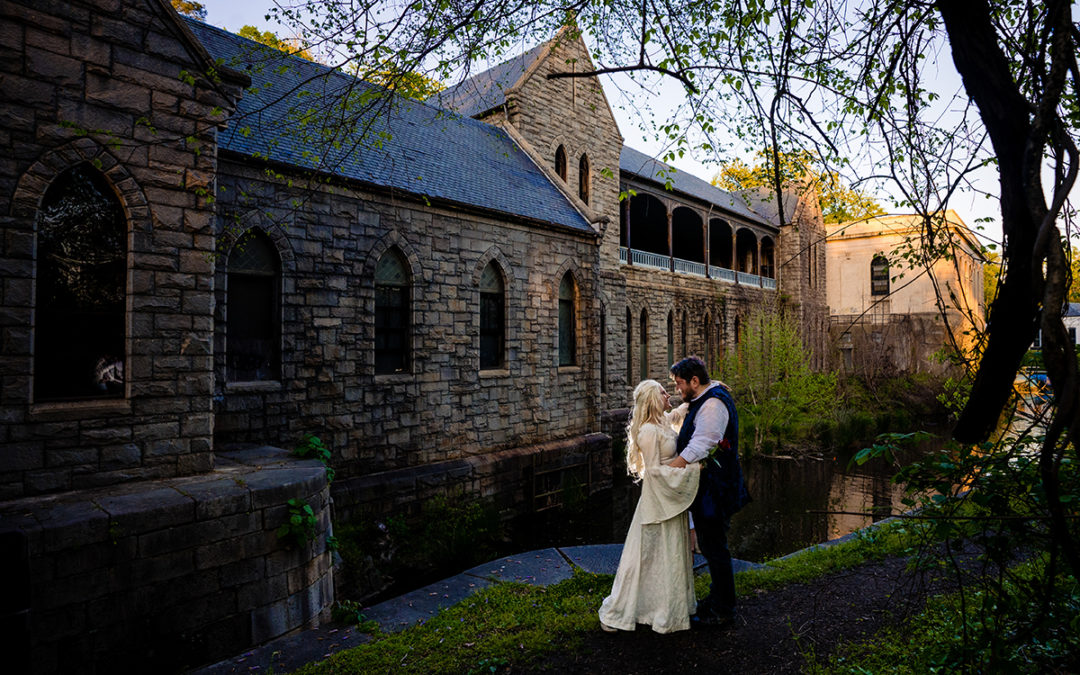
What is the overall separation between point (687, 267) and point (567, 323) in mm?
9027

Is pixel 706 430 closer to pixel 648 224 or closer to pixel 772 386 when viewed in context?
pixel 772 386

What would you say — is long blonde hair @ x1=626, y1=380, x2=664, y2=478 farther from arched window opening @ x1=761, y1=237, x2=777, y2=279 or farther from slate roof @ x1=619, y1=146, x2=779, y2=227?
arched window opening @ x1=761, y1=237, x2=777, y2=279

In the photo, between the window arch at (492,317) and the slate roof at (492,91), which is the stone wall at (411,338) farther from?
the slate roof at (492,91)

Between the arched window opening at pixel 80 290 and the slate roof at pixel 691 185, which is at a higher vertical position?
the slate roof at pixel 691 185

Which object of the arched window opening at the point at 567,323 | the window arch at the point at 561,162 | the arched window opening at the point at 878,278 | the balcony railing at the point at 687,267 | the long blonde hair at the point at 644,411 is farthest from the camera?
the arched window opening at the point at 878,278

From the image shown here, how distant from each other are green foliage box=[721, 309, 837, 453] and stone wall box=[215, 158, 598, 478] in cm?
699

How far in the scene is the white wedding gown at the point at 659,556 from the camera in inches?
170

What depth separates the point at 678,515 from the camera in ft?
14.3

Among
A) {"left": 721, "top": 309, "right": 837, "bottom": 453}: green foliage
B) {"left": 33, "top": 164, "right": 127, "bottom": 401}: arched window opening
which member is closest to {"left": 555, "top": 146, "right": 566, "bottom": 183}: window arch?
{"left": 721, "top": 309, "right": 837, "bottom": 453}: green foliage

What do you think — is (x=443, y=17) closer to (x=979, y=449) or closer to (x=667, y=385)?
(x=979, y=449)

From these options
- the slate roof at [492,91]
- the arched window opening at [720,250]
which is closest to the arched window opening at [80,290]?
the slate roof at [492,91]

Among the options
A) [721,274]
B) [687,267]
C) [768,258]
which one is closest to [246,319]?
[687,267]

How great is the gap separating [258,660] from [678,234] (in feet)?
77.2

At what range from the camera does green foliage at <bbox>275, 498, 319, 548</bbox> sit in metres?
5.48
